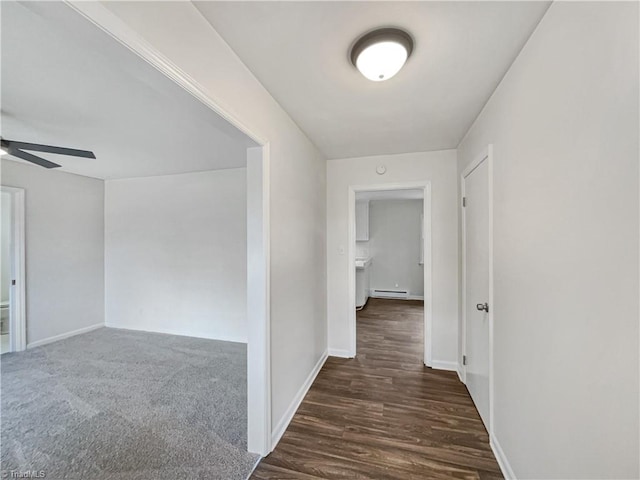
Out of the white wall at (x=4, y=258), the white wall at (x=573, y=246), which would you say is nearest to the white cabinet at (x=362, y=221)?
the white wall at (x=573, y=246)

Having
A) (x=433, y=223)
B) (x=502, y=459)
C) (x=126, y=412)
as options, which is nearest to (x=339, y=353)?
(x=502, y=459)

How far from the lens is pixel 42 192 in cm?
349

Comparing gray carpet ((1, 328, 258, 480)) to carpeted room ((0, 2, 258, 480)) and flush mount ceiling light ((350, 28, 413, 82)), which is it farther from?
flush mount ceiling light ((350, 28, 413, 82))

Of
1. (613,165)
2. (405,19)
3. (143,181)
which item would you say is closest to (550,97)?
(613,165)

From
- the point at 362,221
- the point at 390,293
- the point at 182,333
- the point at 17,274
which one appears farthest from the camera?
the point at 390,293

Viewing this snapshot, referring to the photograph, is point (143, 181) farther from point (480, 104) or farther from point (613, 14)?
point (613, 14)

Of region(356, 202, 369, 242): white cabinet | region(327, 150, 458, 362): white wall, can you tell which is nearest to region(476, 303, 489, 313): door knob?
region(327, 150, 458, 362): white wall

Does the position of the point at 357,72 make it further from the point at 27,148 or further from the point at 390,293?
the point at 390,293

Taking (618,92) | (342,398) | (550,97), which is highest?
(550,97)

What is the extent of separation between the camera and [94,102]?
6.15ft

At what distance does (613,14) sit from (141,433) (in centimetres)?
322

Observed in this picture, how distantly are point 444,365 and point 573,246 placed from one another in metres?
2.33

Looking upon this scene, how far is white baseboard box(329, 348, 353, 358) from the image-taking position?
10.1 ft

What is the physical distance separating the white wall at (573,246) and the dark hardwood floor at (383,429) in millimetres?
390
